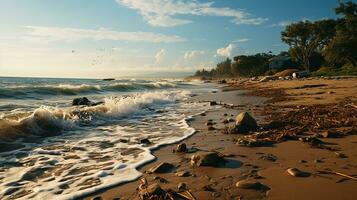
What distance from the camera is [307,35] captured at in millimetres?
57812

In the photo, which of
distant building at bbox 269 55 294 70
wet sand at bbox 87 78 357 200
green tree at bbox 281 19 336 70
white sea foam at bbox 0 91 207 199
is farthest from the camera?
distant building at bbox 269 55 294 70

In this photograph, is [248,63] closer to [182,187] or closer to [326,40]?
[326,40]

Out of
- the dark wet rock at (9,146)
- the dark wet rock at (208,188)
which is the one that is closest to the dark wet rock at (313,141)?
the dark wet rock at (208,188)

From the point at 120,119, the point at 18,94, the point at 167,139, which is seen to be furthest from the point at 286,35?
the point at 167,139

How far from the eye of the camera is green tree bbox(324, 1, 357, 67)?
44562 millimetres

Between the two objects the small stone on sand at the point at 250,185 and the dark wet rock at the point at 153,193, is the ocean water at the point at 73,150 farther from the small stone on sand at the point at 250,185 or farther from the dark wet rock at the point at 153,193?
the small stone on sand at the point at 250,185

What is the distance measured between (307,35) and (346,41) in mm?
13788

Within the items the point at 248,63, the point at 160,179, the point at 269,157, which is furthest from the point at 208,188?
the point at 248,63

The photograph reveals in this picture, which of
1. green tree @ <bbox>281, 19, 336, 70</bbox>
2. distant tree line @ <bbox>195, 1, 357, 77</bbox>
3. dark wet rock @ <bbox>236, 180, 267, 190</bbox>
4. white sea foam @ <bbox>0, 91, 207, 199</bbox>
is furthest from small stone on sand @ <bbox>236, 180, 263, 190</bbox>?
green tree @ <bbox>281, 19, 336, 70</bbox>

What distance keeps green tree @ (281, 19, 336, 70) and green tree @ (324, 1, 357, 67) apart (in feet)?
20.4

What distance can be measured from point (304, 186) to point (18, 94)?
86.7 ft

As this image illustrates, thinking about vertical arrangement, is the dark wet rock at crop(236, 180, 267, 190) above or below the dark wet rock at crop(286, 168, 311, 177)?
below

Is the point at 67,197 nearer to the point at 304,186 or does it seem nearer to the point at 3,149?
the point at 304,186

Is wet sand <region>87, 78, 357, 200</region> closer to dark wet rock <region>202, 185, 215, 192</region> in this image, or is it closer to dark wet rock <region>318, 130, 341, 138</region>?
dark wet rock <region>202, 185, 215, 192</region>
